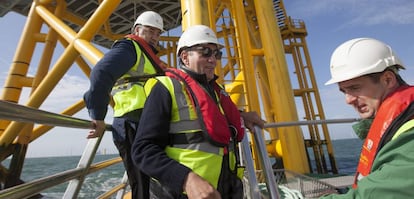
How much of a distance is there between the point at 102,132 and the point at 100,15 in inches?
115

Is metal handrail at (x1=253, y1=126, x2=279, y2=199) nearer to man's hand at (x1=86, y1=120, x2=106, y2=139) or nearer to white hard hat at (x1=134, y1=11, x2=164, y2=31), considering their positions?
man's hand at (x1=86, y1=120, x2=106, y2=139)

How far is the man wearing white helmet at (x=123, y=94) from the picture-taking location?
5.63ft

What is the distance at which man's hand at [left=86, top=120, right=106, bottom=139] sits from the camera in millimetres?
1745

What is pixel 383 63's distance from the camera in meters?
1.00

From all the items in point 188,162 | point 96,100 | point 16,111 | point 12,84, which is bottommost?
point 188,162

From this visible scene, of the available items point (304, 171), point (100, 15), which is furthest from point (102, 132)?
point (304, 171)

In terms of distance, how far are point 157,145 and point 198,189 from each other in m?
0.30

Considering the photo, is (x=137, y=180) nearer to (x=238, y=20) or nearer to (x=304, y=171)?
(x=304, y=171)

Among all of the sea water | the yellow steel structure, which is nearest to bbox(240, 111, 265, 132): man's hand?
the yellow steel structure

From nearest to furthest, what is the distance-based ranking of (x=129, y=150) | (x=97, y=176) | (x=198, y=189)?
(x=198, y=189) → (x=129, y=150) → (x=97, y=176)

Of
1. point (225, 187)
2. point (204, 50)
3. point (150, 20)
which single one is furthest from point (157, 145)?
point (150, 20)

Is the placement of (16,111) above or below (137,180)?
above

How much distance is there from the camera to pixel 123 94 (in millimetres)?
1818

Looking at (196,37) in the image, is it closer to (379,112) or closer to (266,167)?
(266,167)
